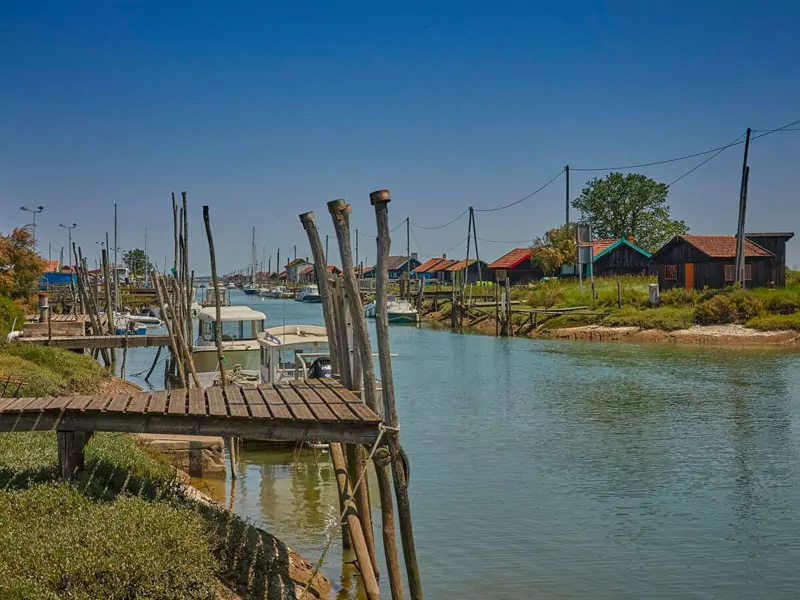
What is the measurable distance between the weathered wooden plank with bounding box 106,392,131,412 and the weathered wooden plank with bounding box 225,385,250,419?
107cm

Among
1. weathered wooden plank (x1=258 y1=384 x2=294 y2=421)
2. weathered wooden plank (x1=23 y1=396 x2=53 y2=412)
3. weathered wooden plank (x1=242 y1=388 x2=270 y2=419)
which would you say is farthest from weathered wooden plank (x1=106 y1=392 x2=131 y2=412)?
weathered wooden plank (x1=258 y1=384 x2=294 y2=421)

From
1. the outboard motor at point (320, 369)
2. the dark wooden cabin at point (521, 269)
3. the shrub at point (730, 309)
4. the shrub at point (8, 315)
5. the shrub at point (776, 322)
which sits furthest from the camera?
the dark wooden cabin at point (521, 269)

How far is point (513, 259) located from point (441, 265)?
40.3m

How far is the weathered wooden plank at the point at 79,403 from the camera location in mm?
9341

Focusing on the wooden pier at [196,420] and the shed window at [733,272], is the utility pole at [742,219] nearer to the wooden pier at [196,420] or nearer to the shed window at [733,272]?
the shed window at [733,272]

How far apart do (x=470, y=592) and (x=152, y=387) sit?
22.9 metres

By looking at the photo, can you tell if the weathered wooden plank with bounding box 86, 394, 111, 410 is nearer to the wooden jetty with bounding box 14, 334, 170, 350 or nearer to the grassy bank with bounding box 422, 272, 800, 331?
the wooden jetty with bounding box 14, 334, 170, 350

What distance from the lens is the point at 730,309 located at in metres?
48.8

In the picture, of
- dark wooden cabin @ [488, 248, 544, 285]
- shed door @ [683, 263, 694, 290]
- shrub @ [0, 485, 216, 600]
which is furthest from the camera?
dark wooden cabin @ [488, 248, 544, 285]

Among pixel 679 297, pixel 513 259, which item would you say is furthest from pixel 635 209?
pixel 679 297

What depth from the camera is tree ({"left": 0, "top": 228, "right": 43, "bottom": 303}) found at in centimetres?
3667

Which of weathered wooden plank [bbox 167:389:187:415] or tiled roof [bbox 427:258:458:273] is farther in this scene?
tiled roof [bbox 427:258:458:273]

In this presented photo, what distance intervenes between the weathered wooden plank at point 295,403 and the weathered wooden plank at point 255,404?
0.90 ft

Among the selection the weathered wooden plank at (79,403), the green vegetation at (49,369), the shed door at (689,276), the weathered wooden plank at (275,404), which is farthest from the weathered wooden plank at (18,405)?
the shed door at (689,276)
